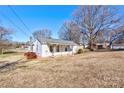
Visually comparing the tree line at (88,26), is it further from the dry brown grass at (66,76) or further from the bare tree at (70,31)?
the dry brown grass at (66,76)

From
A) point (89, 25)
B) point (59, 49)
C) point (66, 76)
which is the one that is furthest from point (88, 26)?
point (66, 76)

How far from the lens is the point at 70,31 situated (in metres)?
23.9

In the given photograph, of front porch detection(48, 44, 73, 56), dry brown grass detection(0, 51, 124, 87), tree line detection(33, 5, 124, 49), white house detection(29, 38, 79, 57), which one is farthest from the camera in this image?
tree line detection(33, 5, 124, 49)

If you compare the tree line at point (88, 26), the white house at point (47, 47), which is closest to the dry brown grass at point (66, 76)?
the white house at point (47, 47)

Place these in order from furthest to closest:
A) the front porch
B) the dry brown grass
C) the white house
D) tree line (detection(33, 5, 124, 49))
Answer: tree line (detection(33, 5, 124, 49)), the front porch, the white house, the dry brown grass

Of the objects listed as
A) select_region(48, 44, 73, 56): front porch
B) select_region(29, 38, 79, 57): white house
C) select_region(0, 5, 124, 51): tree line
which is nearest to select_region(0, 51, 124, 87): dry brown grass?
select_region(29, 38, 79, 57): white house

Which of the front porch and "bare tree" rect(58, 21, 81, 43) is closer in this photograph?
the front porch

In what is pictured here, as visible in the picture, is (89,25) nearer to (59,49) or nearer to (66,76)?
(59,49)

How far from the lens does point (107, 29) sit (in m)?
24.4

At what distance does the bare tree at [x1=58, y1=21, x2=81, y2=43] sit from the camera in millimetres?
23656

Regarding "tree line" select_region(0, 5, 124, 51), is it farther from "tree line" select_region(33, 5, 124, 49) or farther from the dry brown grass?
the dry brown grass
